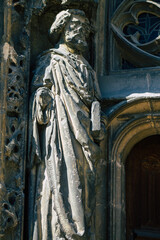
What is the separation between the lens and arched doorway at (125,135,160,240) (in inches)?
217

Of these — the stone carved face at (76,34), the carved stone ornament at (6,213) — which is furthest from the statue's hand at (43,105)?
the carved stone ornament at (6,213)

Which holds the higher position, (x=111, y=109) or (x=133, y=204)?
(x=111, y=109)

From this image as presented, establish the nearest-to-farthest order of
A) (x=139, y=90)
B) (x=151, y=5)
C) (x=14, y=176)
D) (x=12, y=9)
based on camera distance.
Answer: (x=14, y=176) → (x=12, y=9) → (x=139, y=90) → (x=151, y=5)

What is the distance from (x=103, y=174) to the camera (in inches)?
210

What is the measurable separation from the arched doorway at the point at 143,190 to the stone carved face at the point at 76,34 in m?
1.18

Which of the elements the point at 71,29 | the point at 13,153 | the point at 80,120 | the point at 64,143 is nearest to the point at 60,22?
the point at 71,29

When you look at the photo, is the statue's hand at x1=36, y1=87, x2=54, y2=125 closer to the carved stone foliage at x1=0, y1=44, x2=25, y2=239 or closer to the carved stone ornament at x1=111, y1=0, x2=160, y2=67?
the carved stone foliage at x1=0, y1=44, x2=25, y2=239

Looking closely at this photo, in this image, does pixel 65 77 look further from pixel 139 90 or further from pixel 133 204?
pixel 133 204

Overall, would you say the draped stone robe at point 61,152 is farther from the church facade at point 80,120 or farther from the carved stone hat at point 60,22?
the carved stone hat at point 60,22

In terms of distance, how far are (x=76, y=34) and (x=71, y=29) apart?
0.07 m

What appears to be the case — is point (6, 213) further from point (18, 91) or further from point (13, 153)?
point (18, 91)

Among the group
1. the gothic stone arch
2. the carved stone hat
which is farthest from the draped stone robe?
the gothic stone arch

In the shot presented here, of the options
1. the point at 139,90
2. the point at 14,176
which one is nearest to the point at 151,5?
the point at 139,90

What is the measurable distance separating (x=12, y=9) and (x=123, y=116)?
139 cm
